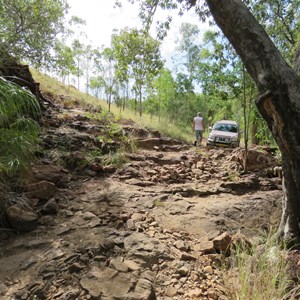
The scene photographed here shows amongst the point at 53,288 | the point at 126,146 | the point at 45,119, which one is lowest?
the point at 53,288

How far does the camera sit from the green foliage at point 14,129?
2.81m

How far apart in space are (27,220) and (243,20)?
142 inches

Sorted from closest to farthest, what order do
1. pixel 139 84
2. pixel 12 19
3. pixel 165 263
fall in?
pixel 165 263, pixel 12 19, pixel 139 84

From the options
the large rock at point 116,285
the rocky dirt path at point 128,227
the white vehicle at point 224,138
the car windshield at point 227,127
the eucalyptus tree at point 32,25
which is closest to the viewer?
the large rock at point 116,285

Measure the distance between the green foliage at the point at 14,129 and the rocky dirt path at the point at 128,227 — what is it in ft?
2.12

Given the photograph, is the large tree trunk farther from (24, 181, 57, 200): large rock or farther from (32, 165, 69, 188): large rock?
(32, 165, 69, 188): large rock

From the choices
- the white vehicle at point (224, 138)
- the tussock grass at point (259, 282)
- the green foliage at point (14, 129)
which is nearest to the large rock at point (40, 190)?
the green foliage at point (14, 129)

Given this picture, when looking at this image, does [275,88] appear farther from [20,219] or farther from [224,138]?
[224,138]

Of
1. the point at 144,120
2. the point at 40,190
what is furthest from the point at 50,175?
the point at 144,120

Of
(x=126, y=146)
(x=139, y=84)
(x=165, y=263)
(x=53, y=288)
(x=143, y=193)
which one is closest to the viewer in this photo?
(x=53, y=288)

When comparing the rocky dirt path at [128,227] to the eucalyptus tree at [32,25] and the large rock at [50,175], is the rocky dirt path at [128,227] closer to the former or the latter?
the large rock at [50,175]

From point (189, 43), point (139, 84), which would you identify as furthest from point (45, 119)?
point (189, 43)

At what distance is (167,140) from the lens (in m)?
9.51

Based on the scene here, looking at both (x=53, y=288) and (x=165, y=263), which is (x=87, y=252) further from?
(x=165, y=263)
